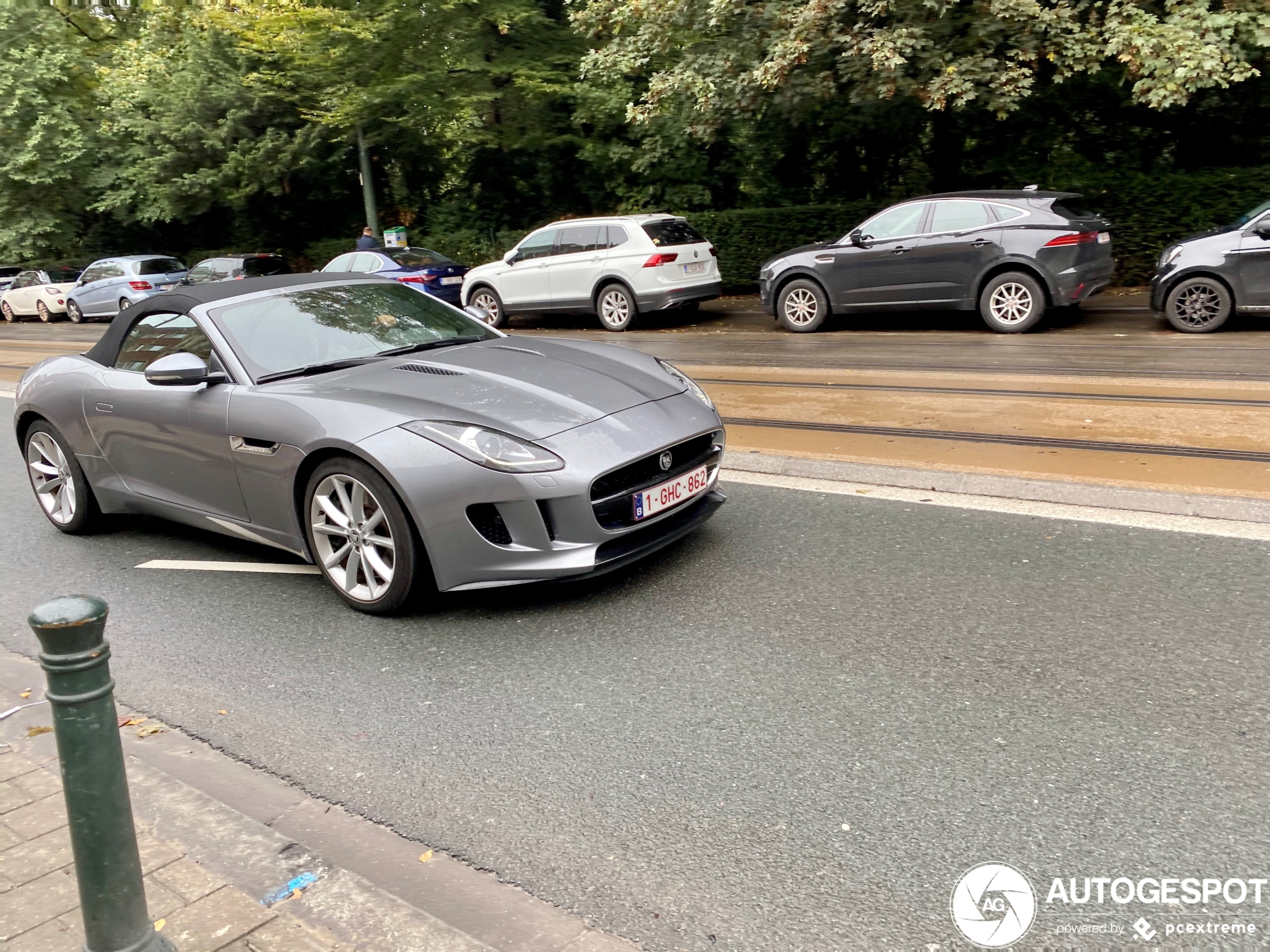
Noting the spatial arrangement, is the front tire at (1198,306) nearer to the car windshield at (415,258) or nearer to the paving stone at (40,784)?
the paving stone at (40,784)

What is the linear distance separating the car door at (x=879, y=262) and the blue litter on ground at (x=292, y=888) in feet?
36.7

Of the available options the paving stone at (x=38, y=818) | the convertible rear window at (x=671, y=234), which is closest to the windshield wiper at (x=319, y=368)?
the paving stone at (x=38, y=818)

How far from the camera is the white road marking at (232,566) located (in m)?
5.34

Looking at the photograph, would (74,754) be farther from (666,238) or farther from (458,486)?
(666,238)

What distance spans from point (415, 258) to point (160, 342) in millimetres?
14943

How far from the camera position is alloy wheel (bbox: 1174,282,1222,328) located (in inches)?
431

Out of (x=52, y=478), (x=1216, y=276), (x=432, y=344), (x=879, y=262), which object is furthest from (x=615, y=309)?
(x=432, y=344)

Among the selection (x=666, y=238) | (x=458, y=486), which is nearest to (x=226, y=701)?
(x=458, y=486)

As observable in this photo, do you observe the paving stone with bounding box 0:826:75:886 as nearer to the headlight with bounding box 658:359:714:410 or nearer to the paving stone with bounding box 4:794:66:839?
the paving stone with bounding box 4:794:66:839

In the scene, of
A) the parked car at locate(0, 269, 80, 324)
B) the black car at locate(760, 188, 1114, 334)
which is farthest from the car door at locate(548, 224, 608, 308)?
the parked car at locate(0, 269, 80, 324)

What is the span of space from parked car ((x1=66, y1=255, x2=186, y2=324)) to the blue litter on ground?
26.0 metres

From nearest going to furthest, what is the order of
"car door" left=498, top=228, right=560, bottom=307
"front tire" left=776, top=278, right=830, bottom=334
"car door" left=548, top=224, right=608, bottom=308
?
"front tire" left=776, top=278, right=830, bottom=334 → "car door" left=548, top=224, right=608, bottom=308 → "car door" left=498, top=228, right=560, bottom=307

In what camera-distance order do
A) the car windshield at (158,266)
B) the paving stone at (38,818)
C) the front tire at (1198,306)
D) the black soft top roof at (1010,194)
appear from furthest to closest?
the car windshield at (158,266), the black soft top roof at (1010,194), the front tire at (1198,306), the paving stone at (38,818)

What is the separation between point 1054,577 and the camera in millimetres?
4426
